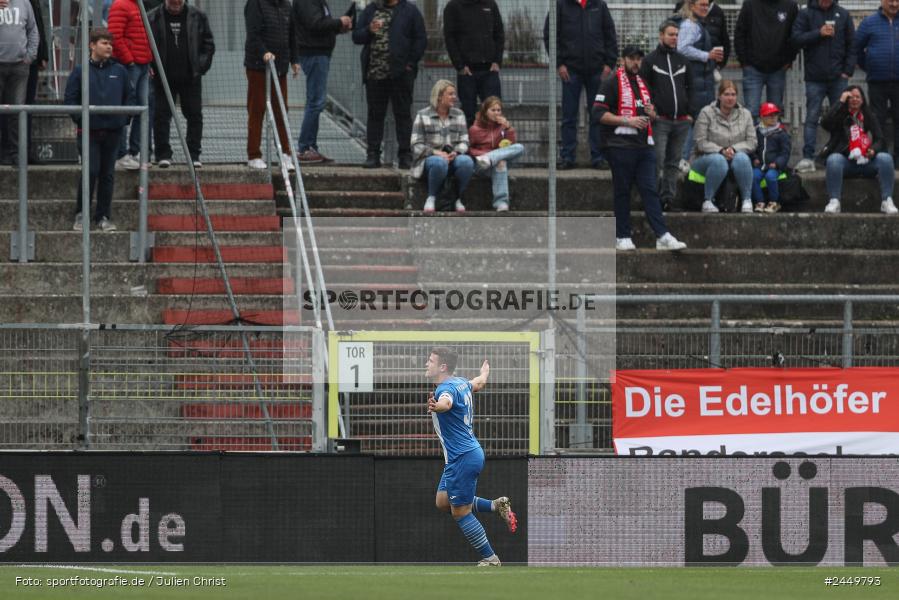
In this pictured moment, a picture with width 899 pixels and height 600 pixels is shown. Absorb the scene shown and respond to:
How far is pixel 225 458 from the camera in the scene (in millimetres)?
13062

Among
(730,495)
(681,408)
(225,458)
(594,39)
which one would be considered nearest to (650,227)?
(594,39)

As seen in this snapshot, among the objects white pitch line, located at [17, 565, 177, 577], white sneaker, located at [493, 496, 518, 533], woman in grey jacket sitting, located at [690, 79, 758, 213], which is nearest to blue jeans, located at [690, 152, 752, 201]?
woman in grey jacket sitting, located at [690, 79, 758, 213]

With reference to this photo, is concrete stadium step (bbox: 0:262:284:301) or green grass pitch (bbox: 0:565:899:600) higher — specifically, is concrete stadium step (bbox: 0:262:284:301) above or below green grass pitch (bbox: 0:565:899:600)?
above

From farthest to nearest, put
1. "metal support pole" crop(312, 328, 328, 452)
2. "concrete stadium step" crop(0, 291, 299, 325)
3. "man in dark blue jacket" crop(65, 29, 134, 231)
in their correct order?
"man in dark blue jacket" crop(65, 29, 134, 231) < "concrete stadium step" crop(0, 291, 299, 325) < "metal support pole" crop(312, 328, 328, 452)

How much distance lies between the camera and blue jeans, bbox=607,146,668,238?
17.3 metres

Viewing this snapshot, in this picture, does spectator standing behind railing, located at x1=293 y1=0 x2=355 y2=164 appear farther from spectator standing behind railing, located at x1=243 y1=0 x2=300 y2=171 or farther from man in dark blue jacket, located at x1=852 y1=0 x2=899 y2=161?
man in dark blue jacket, located at x1=852 y1=0 x2=899 y2=161

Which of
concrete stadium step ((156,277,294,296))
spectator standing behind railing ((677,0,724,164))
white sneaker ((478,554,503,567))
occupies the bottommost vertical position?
white sneaker ((478,554,503,567))

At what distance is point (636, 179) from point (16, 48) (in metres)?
6.79

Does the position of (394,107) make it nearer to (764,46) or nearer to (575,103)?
(575,103)

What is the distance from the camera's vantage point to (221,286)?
16.5 meters

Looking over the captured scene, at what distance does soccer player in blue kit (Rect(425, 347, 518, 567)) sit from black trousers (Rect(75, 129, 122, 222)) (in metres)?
5.44

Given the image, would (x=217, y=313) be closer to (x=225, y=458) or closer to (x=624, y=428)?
(x=225, y=458)

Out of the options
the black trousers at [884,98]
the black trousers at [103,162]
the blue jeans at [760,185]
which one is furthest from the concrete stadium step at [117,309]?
the black trousers at [884,98]

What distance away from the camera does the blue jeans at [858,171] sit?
1828 cm
